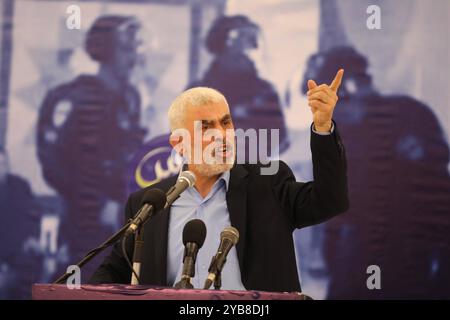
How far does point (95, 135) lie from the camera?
16.4ft

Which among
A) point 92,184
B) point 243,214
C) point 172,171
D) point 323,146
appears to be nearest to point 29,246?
point 92,184

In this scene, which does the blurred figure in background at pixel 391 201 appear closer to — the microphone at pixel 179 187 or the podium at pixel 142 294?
the microphone at pixel 179 187

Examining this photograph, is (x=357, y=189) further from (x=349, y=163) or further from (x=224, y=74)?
(x=224, y=74)

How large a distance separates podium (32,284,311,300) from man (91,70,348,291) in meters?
1.12

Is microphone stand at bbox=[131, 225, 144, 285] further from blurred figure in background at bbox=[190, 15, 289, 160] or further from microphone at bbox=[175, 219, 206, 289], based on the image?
blurred figure in background at bbox=[190, 15, 289, 160]

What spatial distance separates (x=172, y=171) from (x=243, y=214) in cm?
175

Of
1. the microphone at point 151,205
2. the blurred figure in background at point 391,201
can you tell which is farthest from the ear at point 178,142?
A: the blurred figure in background at point 391,201

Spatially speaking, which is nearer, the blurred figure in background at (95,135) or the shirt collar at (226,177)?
the shirt collar at (226,177)

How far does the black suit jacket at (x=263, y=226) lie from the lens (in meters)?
3.11

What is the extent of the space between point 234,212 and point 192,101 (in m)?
0.66

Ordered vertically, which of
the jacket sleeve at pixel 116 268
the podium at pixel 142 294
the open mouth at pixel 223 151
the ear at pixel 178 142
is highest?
the ear at pixel 178 142

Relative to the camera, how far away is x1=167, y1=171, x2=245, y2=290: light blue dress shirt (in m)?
3.14

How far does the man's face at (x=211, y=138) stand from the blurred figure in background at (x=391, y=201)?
1.64 m

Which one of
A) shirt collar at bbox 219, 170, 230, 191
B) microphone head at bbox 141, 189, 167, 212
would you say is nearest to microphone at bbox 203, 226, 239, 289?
microphone head at bbox 141, 189, 167, 212
